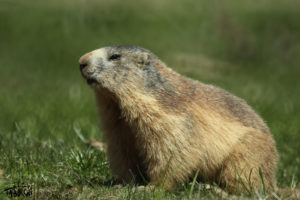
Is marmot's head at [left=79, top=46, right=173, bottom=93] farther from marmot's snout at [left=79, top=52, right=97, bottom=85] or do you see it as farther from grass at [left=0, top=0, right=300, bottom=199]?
grass at [left=0, top=0, right=300, bottom=199]

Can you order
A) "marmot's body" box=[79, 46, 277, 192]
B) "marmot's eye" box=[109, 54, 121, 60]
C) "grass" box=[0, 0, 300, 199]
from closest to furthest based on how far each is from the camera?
"marmot's body" box=[79, 46, 277, 192]
"marmot's eye" box=[109, 54, 121, 60]
"grass" box=[0, 0, 300, 199]

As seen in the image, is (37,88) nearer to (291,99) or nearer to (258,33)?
(291,99)

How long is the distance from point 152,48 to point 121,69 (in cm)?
1017

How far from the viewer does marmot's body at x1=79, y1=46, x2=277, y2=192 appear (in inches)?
193

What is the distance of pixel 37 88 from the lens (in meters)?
12.5

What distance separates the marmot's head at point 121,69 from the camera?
498 centimetres

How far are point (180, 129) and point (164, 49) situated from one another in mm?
10643

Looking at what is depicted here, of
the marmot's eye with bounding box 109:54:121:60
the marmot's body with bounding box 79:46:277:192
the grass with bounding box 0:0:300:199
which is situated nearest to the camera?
the marmot's body with bounding box 79:46:277:192

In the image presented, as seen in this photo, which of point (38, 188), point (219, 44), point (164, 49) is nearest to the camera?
point (38, 188)

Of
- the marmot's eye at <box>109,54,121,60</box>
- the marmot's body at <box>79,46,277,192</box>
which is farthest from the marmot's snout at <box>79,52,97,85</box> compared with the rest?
the marmot's eye at <box>109,54,121,60</box>

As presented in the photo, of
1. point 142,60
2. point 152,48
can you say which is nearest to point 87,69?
point 142,60

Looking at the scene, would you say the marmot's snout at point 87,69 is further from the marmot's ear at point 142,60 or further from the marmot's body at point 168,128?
the marmot's ear at point 142,60

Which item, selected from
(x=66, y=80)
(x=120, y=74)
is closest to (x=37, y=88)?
(x=66, y=80)

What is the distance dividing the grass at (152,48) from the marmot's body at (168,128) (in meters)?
2.45
